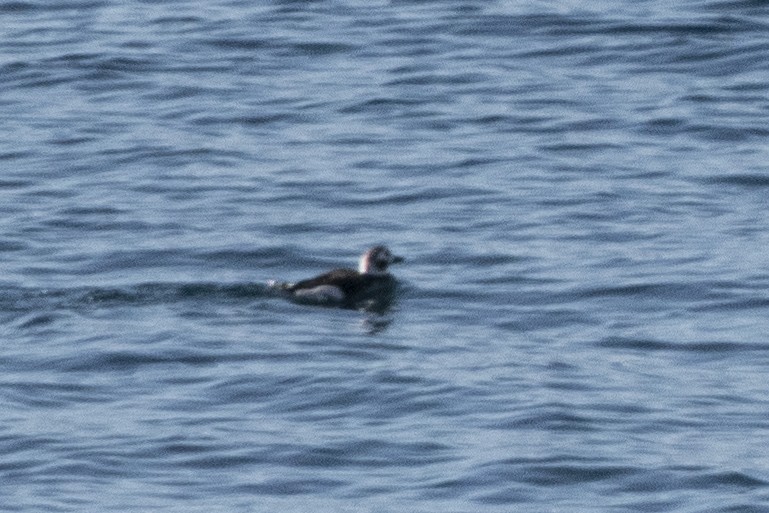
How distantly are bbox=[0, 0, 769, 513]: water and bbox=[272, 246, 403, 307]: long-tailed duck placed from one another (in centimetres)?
15

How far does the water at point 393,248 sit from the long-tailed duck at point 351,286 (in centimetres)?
15

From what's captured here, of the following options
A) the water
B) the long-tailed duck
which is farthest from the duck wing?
the water

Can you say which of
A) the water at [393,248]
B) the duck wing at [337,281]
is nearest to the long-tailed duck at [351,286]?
the duck wing at [337,281]

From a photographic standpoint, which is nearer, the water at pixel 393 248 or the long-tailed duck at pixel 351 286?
the water at pixel 393 248

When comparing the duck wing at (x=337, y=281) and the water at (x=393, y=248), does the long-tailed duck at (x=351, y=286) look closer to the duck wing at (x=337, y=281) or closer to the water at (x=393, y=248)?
the duck wing at (x=337, y=281)

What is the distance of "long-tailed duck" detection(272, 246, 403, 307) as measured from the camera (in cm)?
1891

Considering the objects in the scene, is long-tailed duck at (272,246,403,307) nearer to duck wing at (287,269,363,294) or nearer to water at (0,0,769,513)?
duck wing at (287,269,363,294)

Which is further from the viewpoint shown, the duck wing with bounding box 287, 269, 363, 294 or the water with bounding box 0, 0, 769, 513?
the duck wing with bounding box 287, 269, 363, 294

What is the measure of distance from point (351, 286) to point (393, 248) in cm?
165

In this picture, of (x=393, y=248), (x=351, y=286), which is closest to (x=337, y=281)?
(x=351, y=286)

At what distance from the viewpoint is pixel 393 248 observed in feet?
68.0

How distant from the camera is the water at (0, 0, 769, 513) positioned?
15.0 m

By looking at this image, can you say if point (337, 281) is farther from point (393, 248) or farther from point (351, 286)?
point (393, 248)

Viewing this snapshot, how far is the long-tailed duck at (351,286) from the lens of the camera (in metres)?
18.9
